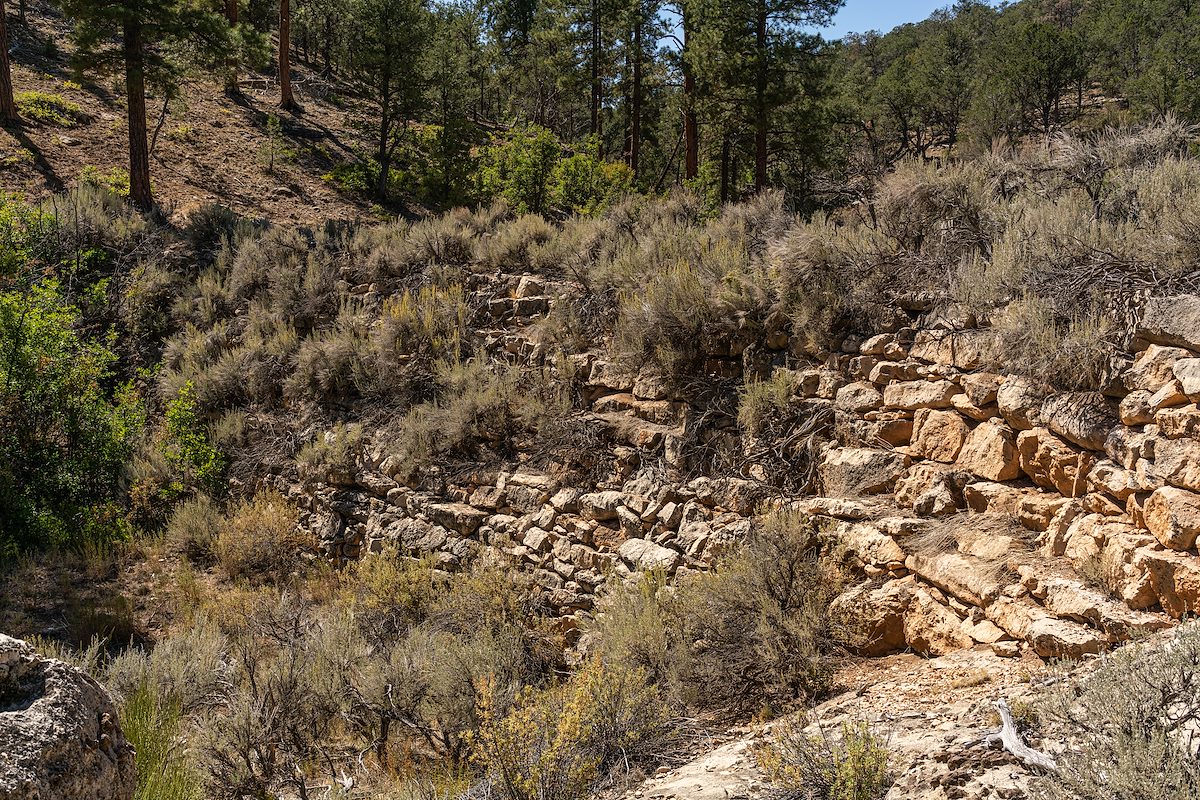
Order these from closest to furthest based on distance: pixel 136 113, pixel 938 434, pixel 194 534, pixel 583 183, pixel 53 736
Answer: pixel 53 736, pixel 938 434, pixel 194 534, pixel 136 113, pixel 583 183

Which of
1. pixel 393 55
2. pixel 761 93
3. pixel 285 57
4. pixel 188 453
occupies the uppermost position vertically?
pixel 285 57

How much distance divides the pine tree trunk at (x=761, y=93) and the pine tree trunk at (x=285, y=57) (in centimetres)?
1446

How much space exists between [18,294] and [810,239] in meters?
9.87

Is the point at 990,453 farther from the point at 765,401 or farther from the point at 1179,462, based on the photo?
the point at 765,401

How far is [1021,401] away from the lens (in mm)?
4758

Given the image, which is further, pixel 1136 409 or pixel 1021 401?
pixel 1021 401

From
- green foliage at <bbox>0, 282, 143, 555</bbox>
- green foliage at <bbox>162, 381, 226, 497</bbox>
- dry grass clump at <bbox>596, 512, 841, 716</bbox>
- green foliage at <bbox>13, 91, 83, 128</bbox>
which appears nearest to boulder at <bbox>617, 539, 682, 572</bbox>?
dry grass clump at <bbox>596, 512, 841, 716</bbox>

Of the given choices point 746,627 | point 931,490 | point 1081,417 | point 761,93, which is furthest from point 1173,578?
point 761,93

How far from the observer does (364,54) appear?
17.2 m

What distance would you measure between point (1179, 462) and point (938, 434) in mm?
1576

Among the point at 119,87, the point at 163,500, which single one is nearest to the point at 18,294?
the point at 163,500

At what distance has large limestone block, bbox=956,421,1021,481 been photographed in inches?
188

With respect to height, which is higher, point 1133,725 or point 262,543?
point 1133,725

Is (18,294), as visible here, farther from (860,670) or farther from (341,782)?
(860,670)
